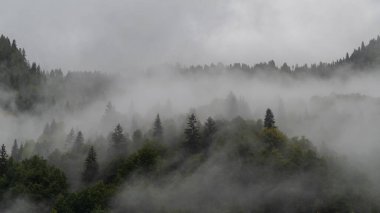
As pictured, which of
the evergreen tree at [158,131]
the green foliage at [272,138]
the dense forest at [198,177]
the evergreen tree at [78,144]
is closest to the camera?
the dense forest at [198,177]

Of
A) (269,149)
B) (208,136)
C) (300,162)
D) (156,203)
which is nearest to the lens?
(156,203)

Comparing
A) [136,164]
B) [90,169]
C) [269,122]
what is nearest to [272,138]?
[269,122]

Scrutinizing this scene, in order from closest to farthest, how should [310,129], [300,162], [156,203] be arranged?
[156,203] < [300,162] < [310,129]

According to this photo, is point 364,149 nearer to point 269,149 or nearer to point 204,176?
point 269,149

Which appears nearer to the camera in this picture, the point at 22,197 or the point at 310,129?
the point at 22,197

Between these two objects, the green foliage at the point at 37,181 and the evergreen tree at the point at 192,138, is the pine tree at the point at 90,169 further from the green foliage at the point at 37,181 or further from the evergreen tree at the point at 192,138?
the evergreen tree at the point at 192,138

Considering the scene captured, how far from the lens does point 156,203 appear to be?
420ft

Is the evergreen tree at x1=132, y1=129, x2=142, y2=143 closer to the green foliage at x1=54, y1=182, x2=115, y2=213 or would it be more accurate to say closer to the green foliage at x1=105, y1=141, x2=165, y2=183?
the green foliage at x1=105, y1=141, x2=165, y2=183

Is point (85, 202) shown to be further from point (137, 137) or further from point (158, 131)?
point (158, 131)

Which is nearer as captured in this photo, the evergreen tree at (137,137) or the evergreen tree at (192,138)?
the evergreen tree at (192,138)

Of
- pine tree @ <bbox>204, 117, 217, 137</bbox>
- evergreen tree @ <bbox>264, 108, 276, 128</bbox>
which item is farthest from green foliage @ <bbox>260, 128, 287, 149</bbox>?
pine tree @ <bbox>204, 117, 217, 137</bbox>

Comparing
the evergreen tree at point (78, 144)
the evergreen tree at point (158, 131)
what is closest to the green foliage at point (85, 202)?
the evergreen tree at point (158, 131)

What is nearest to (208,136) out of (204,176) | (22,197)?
(204,176)

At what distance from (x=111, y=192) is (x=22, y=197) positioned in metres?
23.4
